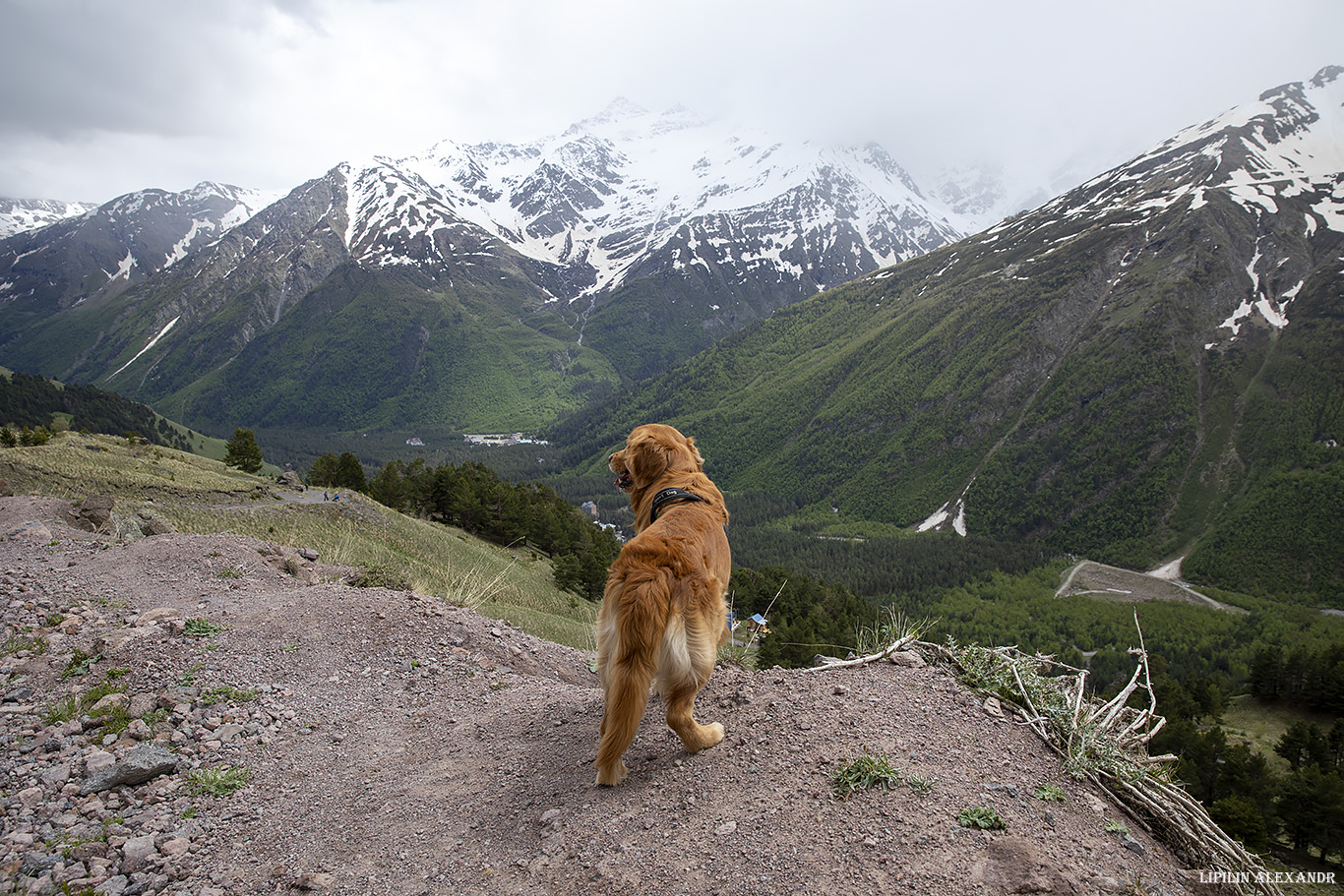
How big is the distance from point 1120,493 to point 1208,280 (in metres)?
59.0

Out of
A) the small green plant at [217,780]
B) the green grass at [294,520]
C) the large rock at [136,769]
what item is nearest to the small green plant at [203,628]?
the large rock at [136,769]

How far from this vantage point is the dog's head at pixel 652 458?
19.7ft

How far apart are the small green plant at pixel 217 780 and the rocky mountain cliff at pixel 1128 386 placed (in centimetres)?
12966

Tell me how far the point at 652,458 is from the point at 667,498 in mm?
663

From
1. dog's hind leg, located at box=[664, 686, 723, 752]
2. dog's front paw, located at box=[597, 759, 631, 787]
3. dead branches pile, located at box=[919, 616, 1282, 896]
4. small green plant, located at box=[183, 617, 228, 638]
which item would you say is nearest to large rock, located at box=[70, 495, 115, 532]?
small green plant, located at box=[183, 617, 228, 638]

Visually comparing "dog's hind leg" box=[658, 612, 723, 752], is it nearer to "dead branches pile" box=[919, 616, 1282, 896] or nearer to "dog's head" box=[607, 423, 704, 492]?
"dog's head" box=[607, 423, 704, 492]

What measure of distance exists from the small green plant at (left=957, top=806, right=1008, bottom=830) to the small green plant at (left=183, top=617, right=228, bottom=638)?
26.1ft

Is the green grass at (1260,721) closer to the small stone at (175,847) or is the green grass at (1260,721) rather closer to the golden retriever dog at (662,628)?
the golden retriever dog at (662,628)

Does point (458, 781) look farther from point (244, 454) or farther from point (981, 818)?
point (244, 454)

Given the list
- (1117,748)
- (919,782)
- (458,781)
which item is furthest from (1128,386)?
(458,781)

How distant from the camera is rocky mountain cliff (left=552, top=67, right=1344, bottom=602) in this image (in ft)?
354

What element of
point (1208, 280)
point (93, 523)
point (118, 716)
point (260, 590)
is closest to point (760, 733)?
point (118, 716)

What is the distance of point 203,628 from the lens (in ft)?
22.8

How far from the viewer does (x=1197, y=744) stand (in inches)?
1103
